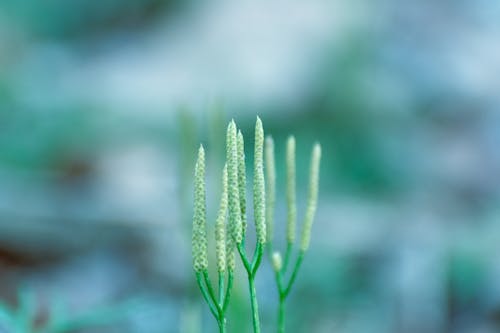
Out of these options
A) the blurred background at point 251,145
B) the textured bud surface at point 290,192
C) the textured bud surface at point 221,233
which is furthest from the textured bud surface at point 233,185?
the blurred background at point 251,145

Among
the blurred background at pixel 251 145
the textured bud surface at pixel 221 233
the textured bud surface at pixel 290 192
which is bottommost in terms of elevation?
the textured bud surface at pixel 221 233

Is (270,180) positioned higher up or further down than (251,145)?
further down

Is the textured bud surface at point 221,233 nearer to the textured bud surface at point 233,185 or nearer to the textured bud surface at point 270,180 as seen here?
the textured bud surface at point 233,185

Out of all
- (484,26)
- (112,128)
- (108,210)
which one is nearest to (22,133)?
(112,128)

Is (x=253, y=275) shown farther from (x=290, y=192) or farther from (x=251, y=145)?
(x=251, y=145)

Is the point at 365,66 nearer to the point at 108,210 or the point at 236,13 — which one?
the point at 236,13

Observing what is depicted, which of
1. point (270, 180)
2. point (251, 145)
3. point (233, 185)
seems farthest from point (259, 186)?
point (251, 145)
